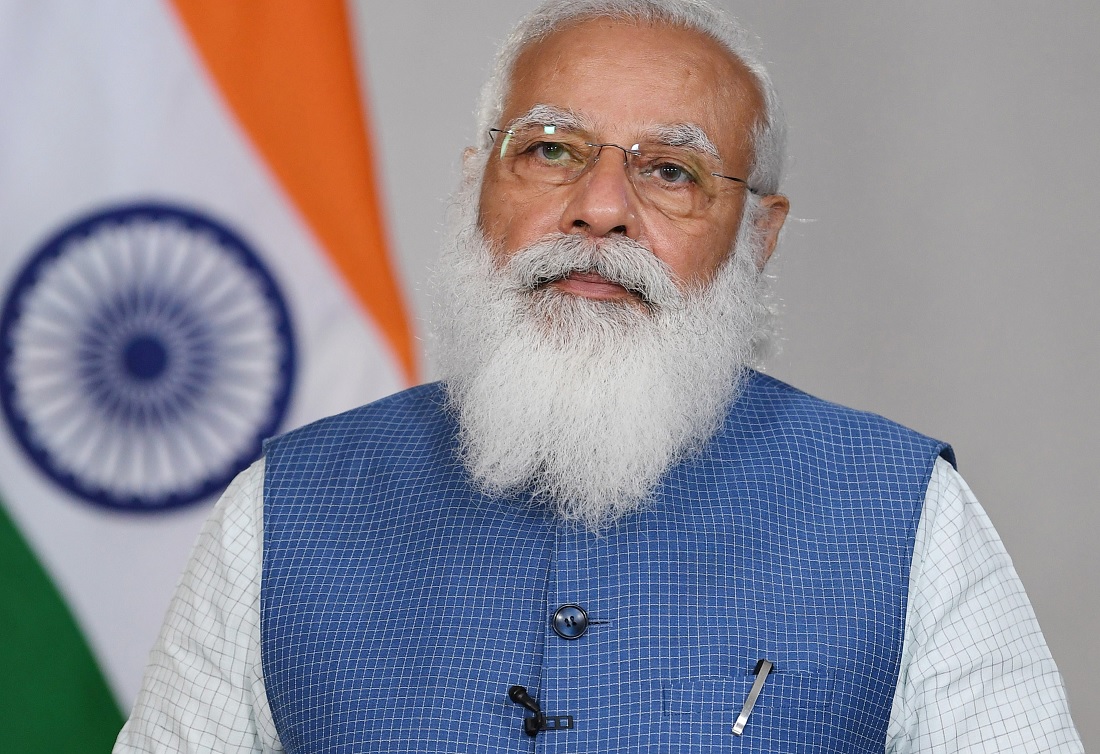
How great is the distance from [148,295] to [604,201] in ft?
4.04

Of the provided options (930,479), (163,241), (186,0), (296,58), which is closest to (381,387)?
(163,241)

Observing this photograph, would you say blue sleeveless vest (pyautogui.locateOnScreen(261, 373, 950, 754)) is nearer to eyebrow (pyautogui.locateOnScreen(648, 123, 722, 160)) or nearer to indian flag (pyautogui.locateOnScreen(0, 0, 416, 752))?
eyebrow (pyautogui.locateOnScreen(648, 123, 722, 160))

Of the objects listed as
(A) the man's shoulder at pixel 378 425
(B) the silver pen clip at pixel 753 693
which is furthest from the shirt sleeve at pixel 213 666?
(B) the silver pen clip at pixel 753 693

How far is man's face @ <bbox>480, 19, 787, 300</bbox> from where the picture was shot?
1734mm

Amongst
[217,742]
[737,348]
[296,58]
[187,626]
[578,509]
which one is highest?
[296,58]

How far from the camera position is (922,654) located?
1.56 m

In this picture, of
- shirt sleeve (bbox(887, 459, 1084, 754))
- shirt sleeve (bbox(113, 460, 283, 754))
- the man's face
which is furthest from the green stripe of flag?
shirt sleeve (bbox(887, 459, 1084, 754))

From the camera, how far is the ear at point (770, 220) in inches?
78.5

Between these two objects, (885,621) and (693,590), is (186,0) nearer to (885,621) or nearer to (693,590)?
(693,590)

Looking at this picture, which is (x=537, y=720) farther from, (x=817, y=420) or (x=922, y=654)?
(x=817, y=420)

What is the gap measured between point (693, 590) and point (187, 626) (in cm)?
72

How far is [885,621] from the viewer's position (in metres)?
1.56

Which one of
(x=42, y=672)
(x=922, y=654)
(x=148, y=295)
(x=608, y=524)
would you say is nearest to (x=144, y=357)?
(x=148, y=295)

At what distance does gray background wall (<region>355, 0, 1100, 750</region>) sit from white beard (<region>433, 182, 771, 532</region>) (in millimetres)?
1087
